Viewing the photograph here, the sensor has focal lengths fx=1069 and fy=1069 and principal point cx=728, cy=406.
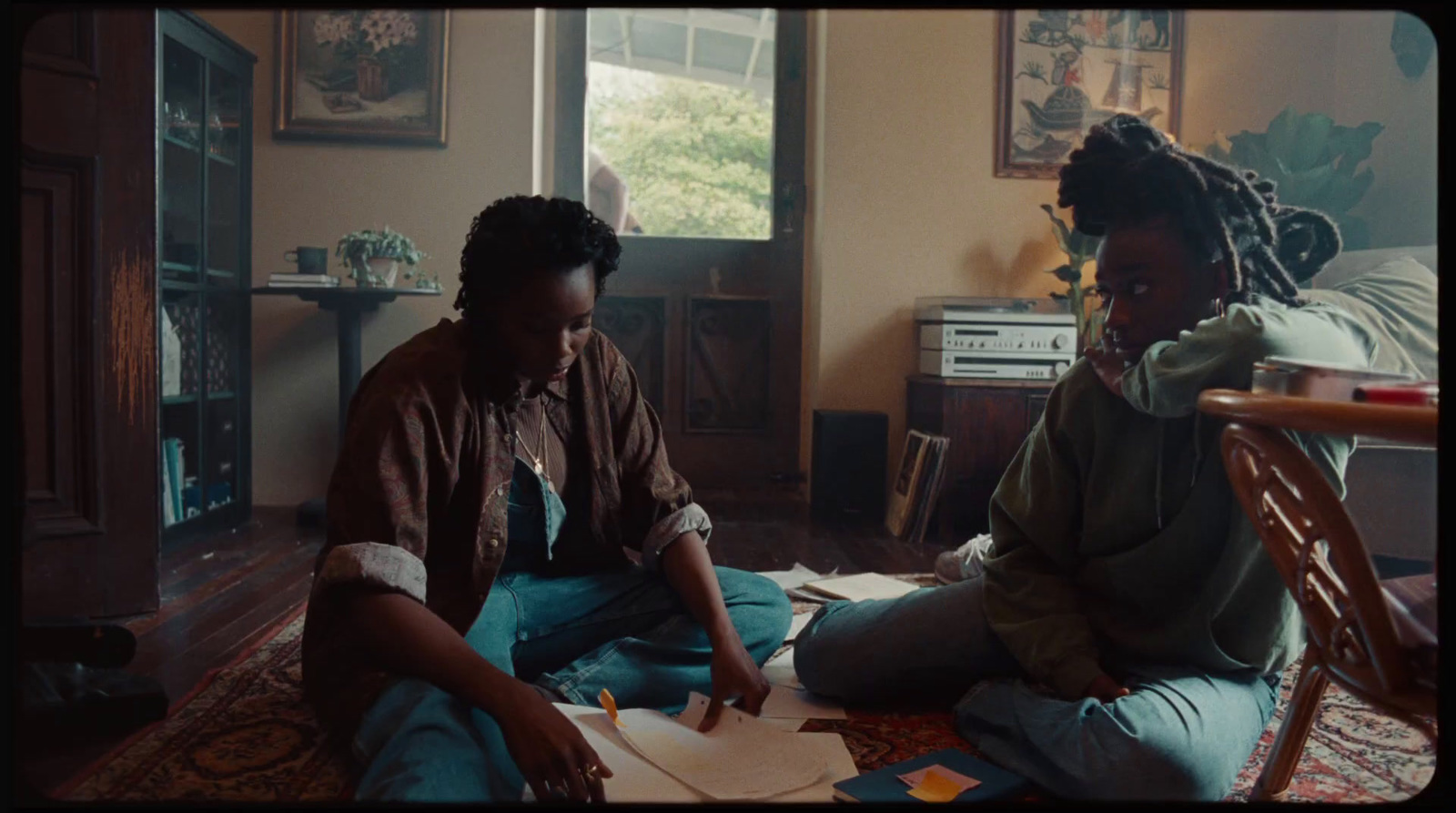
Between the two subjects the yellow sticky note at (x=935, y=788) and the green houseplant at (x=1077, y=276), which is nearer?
the yellow sticky note at (x=935, y=788)

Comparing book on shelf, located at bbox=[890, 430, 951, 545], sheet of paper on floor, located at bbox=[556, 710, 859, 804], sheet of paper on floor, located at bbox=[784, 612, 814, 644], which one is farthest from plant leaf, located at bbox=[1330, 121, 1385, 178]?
sheet of paper on floor, located at bbox=[556, 710, 859, 804]

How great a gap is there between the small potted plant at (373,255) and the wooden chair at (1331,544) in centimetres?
307

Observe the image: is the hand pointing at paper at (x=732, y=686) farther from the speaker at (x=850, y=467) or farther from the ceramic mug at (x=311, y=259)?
the ceramic mug at (x=311, y=259)

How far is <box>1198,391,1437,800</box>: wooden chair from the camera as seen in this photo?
91 centimetres

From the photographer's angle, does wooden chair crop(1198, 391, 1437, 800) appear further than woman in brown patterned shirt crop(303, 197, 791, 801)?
No

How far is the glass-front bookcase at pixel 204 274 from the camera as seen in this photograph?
3287mm

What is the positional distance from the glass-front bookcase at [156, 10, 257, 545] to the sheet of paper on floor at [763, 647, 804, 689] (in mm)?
1983

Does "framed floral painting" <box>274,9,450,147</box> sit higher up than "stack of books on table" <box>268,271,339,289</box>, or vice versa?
"framed floral painting" <box>274,9,450,147</box>

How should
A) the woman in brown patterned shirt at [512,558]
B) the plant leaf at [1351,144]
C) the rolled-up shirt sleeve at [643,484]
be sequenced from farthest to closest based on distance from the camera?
the plant leaf at [1351,144] < the rolled-up shirt sleeve at [643,484] < the woman in brown patterned shirt at [512,558]

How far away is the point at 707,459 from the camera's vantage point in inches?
181

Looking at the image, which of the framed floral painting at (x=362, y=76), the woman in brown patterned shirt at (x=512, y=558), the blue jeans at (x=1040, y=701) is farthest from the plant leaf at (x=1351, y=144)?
the framed floral painting at (x=362, y=76)

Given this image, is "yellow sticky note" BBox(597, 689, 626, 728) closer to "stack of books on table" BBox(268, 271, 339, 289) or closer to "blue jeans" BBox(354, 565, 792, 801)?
"blue jeans" BBox(354, 565, 792, 801)

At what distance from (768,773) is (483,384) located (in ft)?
2.14

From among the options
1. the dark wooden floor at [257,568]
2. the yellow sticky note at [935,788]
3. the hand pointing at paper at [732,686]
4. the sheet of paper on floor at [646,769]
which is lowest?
the dark wooden floor at [257,568]
